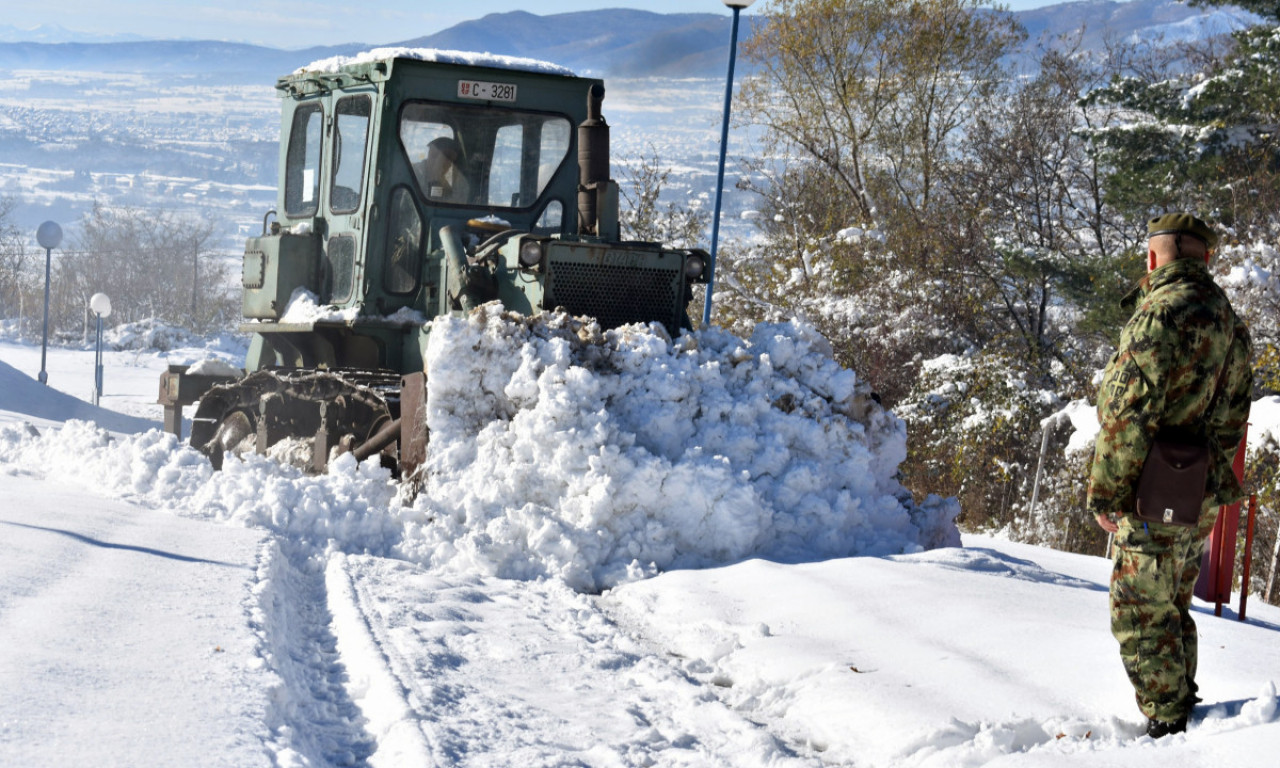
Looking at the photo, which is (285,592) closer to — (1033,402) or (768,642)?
(768,642)

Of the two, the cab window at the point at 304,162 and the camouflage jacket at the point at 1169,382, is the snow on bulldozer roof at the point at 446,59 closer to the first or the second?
the cab window at the point at 304,162

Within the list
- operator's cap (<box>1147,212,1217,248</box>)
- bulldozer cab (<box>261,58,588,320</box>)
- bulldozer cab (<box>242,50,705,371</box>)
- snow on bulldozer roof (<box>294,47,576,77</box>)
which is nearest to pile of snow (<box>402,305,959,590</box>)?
bulldozer cab (<box>242,50,705,371</box>)

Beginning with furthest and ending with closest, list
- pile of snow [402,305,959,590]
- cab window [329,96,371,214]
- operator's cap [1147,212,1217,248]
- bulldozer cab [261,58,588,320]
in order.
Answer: cab window [329,96,371,214]
bulldozer cab [261,58,588,320]
pile of snow [402,305,959,590]
operator's cap [1147,212,1217,248]

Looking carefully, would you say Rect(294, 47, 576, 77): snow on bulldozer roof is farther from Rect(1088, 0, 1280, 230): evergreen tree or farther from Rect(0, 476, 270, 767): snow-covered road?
Rect(1088, 0, 1280, 230): evergreen tree

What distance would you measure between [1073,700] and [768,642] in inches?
52.3

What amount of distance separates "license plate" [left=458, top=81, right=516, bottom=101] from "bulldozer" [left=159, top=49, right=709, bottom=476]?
12 millimetres

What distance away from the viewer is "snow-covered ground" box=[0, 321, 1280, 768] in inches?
153

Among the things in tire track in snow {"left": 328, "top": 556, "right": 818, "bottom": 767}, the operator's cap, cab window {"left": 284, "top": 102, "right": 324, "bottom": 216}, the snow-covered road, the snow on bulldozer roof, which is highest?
the snow on bulldozer roof

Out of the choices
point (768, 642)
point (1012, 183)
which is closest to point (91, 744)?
point (768, 642)

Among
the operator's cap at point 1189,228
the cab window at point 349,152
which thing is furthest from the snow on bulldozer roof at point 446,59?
the operator's cap at point 1189,228

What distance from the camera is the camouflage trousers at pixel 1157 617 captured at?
3.95 metres

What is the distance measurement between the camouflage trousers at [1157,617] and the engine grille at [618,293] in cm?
449

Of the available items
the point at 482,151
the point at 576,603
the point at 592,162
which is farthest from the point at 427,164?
the point at 576,603

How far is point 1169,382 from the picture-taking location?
394cm
